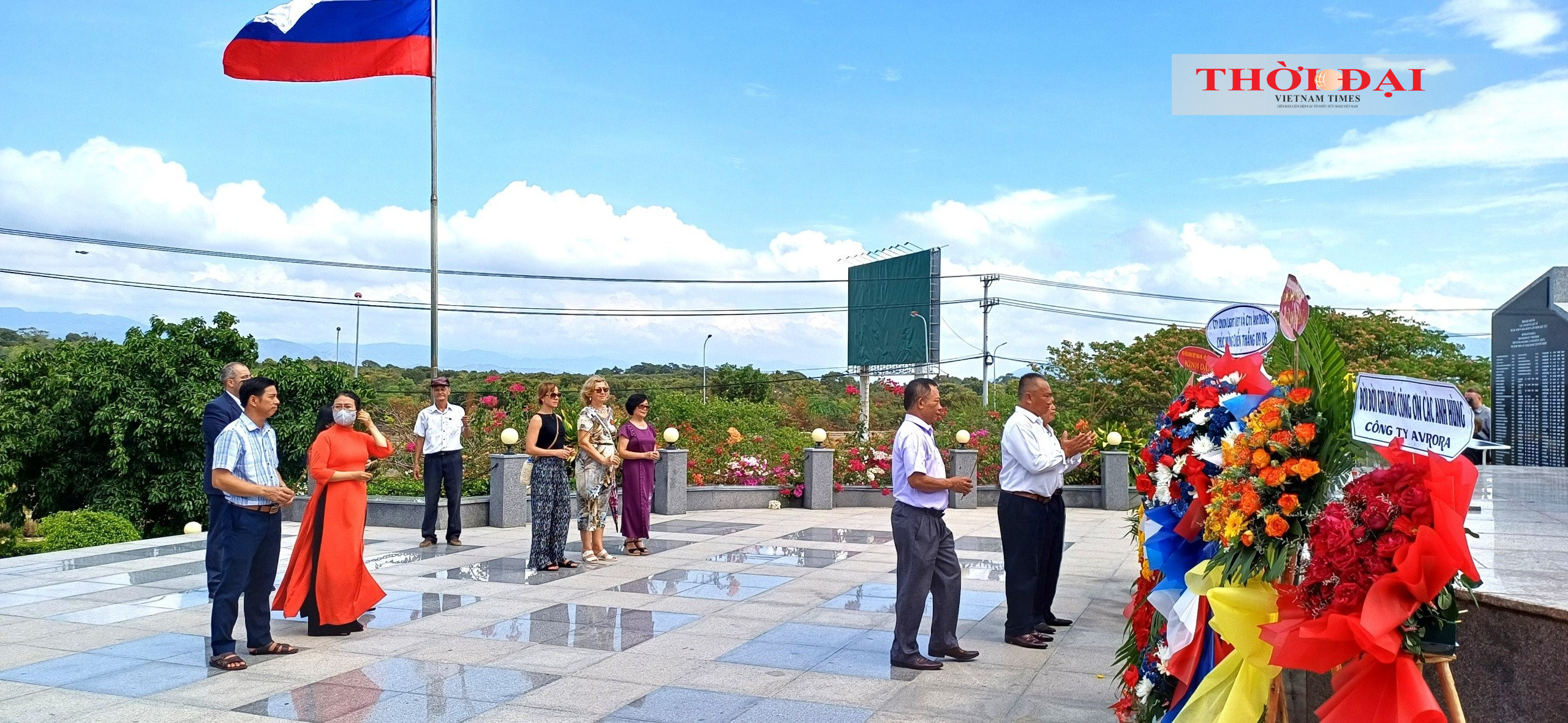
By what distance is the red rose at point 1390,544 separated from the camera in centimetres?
303

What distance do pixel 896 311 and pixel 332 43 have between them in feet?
73.5

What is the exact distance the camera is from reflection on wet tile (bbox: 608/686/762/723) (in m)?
5.41

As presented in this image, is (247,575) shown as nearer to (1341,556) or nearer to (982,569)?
(1341,556)

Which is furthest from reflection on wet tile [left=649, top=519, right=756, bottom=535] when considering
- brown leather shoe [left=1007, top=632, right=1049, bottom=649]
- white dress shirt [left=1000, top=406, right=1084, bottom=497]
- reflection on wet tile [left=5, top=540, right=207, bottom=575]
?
white dress shirt [left=1000, top=406, right=1084, bottom=497]

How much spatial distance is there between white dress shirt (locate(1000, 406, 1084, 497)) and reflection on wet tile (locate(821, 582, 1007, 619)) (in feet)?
4.08

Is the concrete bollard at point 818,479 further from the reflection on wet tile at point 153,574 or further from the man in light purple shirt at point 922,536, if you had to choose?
the man in light purple shirt at point 922,536

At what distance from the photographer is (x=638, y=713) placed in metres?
5.49

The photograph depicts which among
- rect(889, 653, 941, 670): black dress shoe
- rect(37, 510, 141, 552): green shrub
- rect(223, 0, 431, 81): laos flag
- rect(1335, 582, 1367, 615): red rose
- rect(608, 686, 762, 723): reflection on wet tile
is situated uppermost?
rect(223, 0, 431, 81): laos flag

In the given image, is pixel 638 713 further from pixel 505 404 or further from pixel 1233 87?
pixel 505 404

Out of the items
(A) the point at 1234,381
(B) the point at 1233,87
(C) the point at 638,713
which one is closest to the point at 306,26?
(B) the point at 1233,87

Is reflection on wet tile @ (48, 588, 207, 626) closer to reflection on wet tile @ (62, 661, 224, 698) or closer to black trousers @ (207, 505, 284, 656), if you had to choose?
reflection on wet tile @ (62, 661, 224, 698)

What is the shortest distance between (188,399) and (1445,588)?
68.8 ft

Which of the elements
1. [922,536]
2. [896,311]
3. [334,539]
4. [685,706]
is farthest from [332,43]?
[896,311]

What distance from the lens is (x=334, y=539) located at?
23.9ft
